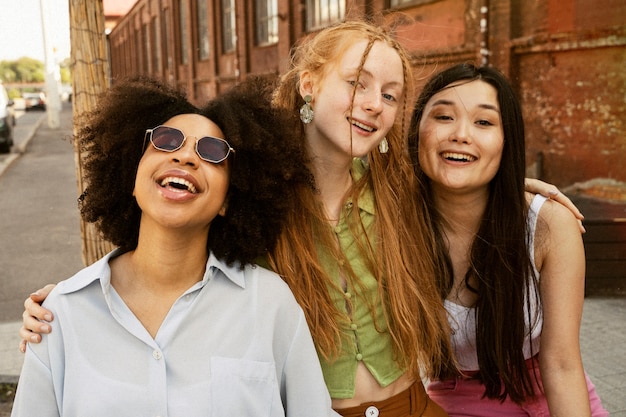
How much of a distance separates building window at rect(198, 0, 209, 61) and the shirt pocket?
67.4ft

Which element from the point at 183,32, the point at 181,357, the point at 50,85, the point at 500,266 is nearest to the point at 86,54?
the point at 181,357

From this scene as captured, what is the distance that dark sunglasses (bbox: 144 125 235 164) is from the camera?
192 centimetres

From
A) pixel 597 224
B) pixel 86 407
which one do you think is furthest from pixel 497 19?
pixel 86 407

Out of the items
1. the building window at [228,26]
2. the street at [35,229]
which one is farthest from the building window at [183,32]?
the street at [35,229]

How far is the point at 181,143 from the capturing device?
6.31 ft

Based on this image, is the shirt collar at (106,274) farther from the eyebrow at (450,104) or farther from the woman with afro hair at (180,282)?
the eyebrow at (450,104)

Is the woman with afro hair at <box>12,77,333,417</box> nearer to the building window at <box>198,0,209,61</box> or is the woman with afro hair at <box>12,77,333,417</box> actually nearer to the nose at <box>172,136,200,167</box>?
the nose at <box>172,136,200,167</box>

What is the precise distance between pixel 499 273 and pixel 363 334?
630 mm

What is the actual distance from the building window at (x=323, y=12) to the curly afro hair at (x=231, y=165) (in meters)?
10.3

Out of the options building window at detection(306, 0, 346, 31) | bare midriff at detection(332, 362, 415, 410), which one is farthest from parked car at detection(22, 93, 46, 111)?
bare midriff at detection(332, 362, 415, 410)

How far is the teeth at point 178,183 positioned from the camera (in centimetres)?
188

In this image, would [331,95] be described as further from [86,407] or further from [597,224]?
[597,224]

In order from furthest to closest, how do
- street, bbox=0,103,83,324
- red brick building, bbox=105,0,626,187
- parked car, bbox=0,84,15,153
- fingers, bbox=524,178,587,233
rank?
parked car, bbox=0,84,15,153
street, bbox=0,103,83,324
red brick building, bbox=105,0,626,187
fingers, bbox=524,178,587,233

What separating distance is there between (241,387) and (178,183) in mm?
628
